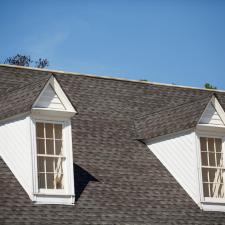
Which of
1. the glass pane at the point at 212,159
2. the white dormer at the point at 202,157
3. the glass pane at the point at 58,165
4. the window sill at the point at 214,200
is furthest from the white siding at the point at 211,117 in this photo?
the glass pane at the point at 58,165

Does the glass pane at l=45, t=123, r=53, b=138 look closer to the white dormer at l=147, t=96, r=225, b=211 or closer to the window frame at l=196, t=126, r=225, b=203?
the white dormer at l=147, t=96, r=225, b=211

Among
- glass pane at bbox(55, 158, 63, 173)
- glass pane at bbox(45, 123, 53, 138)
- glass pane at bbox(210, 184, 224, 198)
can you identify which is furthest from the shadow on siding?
glass pane at bbox(210, 184, 224, 198)

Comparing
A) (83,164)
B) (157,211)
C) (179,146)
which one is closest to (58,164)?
(83,164)

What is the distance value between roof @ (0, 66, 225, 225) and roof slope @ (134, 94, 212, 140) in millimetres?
100

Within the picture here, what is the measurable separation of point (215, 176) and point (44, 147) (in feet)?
17.7

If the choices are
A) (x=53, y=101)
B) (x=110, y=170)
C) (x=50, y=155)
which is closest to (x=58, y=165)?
(x=50, y=155)

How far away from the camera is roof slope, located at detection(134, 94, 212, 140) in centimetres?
2186

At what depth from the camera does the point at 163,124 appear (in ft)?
74.4

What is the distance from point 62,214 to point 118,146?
4.41 m

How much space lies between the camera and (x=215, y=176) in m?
22.2

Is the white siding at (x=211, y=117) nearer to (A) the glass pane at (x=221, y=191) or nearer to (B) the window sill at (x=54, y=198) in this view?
(A) the glass pane at (x=221, y=191)

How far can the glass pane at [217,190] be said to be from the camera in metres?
22.0

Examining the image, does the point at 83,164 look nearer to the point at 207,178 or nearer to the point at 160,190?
the point at 160,190

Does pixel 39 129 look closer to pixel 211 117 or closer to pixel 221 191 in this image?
pixel 211 117
